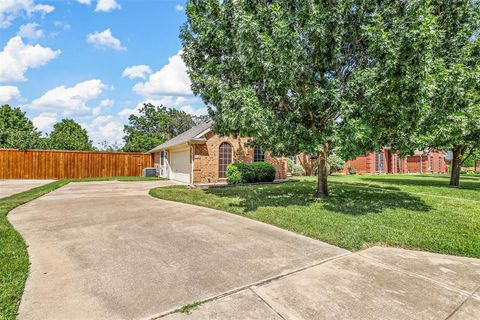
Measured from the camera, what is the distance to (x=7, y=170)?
1998 cm

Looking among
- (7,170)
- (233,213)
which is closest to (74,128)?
(7,170)

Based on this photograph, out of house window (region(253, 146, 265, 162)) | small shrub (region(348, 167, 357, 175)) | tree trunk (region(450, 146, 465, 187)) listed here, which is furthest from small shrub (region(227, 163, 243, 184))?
small shrub (region(348, 167, 357, 175))

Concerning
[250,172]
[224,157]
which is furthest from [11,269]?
[224,157]

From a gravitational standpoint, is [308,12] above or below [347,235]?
above

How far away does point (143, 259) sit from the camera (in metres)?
Answer: 3.99

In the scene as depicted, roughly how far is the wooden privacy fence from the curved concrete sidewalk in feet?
54.8

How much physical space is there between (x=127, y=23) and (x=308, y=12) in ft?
28.3

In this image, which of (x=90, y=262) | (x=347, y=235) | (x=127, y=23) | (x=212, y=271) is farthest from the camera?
(x=127, y=23)

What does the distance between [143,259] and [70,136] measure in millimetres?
41036

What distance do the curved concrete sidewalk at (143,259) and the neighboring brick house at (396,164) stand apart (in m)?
23.8

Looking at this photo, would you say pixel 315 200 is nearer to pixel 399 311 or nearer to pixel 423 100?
pixel 423 100

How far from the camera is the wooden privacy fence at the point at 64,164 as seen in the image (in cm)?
2009

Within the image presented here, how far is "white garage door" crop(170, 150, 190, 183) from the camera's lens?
55.3ft

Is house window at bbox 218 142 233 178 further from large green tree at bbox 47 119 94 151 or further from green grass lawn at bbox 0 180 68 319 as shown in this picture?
large green tree at bbox 47 119 94 151
